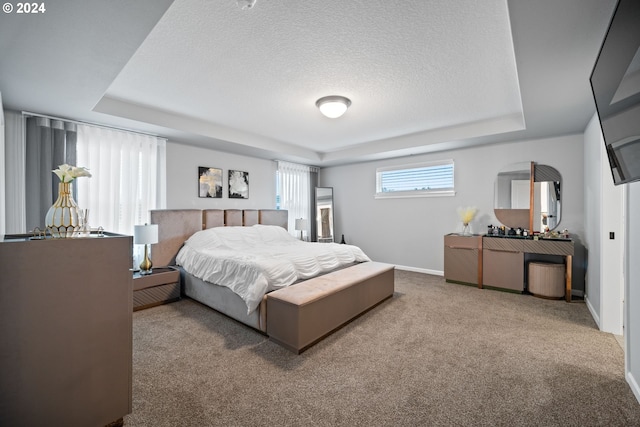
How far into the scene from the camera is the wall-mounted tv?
1.22 meters

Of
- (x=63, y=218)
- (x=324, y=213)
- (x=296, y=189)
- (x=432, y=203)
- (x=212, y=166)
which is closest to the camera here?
(x=63, y=218)

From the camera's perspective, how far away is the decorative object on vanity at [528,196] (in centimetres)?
421

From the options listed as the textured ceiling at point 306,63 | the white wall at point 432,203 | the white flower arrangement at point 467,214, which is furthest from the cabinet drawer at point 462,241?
the textured ceiling at point 306,63

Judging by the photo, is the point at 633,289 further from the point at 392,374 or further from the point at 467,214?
the point at 467,214

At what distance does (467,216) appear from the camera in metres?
4.72

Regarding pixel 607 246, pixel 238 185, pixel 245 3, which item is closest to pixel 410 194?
pixel 607 246

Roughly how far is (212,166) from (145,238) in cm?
188

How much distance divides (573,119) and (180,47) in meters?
4.45

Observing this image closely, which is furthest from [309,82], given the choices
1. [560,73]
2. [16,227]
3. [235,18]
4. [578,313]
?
[578,313]

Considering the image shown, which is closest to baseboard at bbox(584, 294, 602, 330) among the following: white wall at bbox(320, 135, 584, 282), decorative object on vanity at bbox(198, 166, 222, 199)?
white wall at bbox(320, 135, 584, 282)

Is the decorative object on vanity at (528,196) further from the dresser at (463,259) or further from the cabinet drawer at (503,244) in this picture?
the dresser at (463,259)

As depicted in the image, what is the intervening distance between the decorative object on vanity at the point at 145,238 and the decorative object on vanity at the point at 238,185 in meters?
1.76

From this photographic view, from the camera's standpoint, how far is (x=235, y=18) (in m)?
1.89

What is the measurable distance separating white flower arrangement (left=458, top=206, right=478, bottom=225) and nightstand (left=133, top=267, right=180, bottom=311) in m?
4.73
